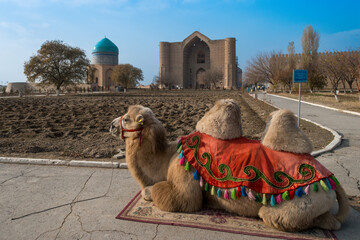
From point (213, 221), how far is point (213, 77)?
66814 millimetres

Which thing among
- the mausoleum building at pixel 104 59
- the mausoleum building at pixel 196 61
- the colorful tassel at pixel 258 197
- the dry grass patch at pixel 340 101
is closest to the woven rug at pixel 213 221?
the colorful tassel at pixel 258 197

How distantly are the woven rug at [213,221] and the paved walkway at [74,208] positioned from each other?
66mm

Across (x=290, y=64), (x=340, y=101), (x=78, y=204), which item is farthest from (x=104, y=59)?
(x=78, y=204)

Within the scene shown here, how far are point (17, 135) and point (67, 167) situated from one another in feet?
12.3

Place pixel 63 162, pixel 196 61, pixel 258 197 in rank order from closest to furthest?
1. pixel 258 197
2. pixel 63 162
3. pixel 196 61

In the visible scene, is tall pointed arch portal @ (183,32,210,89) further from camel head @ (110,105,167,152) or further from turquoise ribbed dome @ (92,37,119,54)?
camel head @ (110,105,167,152)

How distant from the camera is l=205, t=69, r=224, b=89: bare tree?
224ft

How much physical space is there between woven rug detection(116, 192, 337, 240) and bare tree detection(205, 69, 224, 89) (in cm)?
6638

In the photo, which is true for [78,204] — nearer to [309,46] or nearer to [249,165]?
[249,165]

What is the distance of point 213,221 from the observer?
2918 millimetres

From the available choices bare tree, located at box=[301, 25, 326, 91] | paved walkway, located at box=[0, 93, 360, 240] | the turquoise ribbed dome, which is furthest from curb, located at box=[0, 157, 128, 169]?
the turquoise ribbed dome

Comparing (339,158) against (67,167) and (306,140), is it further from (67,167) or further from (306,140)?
(67,167)

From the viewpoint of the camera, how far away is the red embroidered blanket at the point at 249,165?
263 centimetres

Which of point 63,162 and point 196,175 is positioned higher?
point 196,175
